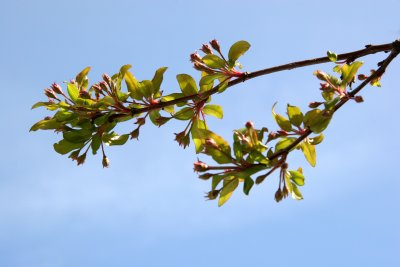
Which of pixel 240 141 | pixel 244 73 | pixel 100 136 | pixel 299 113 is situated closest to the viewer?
pixel 240 141

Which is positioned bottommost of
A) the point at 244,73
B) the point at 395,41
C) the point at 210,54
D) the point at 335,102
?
the point at 335,102

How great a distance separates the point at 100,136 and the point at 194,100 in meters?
0.56

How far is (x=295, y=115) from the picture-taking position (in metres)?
2.56

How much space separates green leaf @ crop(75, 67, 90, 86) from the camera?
11.1 ft

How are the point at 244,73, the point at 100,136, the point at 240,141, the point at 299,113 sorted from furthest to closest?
the point at 100,136 → the point at 244,73 → the point at 299,113 → the point at 240,141

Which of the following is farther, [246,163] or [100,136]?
[100,136]

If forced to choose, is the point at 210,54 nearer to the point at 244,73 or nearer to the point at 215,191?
the point at 244,73

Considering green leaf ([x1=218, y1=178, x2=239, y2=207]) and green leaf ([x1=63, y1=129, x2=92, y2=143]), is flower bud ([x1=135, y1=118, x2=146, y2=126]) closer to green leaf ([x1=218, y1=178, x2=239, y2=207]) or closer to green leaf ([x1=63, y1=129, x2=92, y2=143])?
green leaf ([x1=63, y1=129, x2=92, y2=143])

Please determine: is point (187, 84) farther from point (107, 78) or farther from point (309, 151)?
point (309, 151)

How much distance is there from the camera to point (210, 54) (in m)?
2.89

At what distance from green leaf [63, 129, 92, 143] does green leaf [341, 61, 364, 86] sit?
1381 mm

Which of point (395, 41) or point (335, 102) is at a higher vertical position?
point (395, 41)

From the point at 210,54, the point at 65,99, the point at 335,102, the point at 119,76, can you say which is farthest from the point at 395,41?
the point at 65,99

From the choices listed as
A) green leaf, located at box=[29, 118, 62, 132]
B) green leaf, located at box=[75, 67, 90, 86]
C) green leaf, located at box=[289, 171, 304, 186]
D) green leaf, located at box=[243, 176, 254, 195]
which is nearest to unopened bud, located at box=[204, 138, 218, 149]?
green leaf, located at box=[243, 176, 254, 195]
